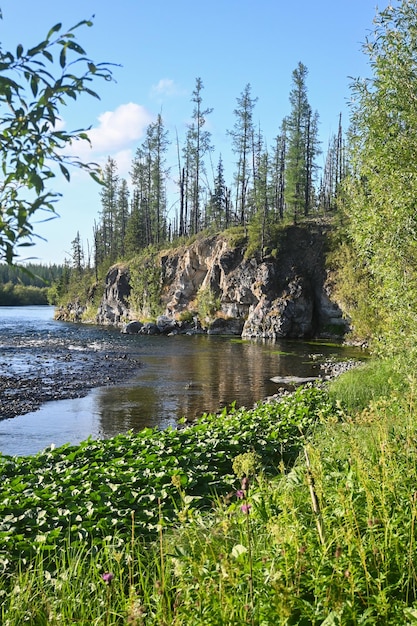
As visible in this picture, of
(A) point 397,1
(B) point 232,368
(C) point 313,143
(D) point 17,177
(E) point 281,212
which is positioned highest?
(C) point 313,143

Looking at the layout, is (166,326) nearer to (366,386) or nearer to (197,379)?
(197,379)

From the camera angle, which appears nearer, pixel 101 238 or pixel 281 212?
pixel 281 212

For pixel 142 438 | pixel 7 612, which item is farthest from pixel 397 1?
pixel 7 612

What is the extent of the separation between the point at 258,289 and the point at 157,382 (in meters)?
28.2

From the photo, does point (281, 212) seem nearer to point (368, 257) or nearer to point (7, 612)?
point (368, 257)

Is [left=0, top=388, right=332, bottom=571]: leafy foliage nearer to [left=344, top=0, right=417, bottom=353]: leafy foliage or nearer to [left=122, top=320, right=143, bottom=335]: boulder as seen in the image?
[left=344, top=0, right=417, bottom=353]: leafy foliage

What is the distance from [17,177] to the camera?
224 cm

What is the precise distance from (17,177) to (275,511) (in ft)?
12.9

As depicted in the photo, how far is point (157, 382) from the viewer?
882 inches

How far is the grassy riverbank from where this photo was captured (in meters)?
3.08

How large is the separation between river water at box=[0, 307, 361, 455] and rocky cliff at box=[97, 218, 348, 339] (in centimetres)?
580

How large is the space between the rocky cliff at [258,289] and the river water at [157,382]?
228 inches

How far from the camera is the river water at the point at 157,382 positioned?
14758mm

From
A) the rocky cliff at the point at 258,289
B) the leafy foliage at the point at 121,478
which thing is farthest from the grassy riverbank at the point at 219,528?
the rocky cliff at the point at 258,289
